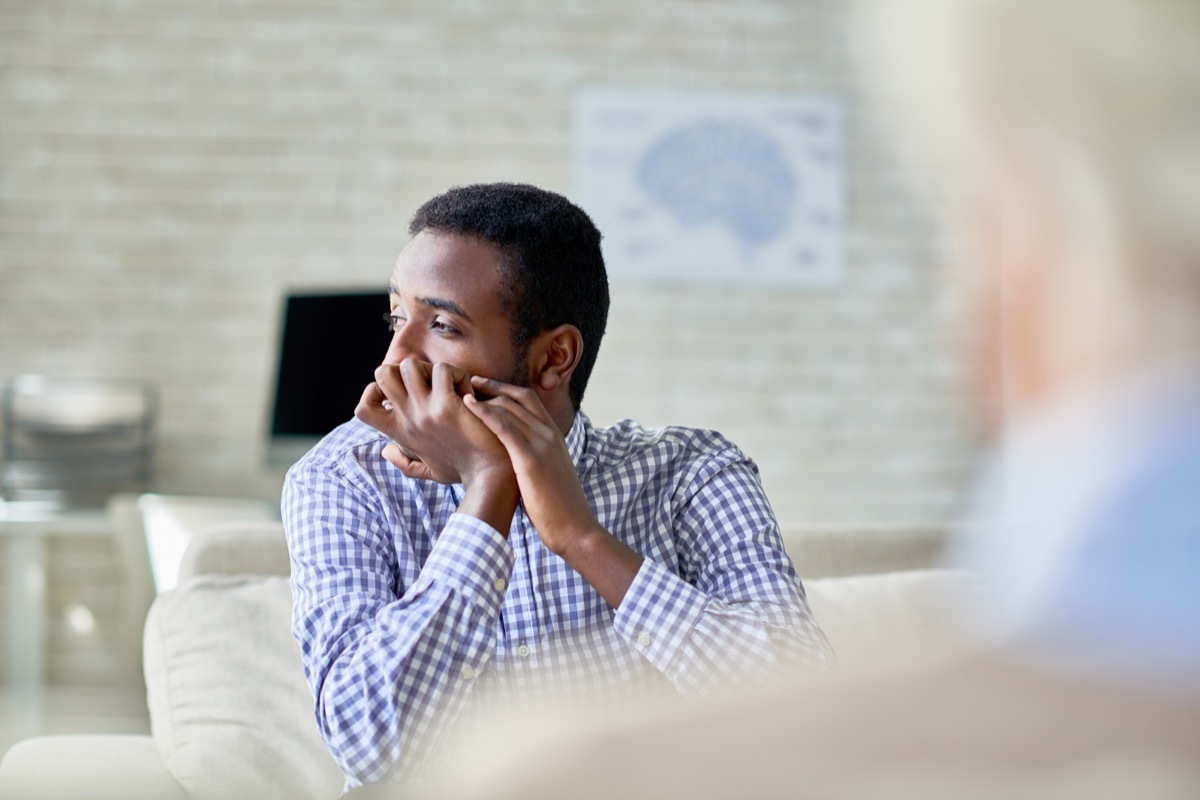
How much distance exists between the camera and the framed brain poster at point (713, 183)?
15.5 ft

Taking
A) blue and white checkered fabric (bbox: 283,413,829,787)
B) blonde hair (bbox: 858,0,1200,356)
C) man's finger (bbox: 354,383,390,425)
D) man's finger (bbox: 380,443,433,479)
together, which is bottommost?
blue and white checkered fabric (bbox: 283,413,829,787)

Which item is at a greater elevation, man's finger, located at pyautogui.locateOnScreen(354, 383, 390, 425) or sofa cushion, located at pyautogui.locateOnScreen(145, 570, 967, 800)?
man's finger, located at pyautogui.locateOnScreen(354, 383, 390, 425)

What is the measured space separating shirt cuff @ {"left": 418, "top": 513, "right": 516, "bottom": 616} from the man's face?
255 mm

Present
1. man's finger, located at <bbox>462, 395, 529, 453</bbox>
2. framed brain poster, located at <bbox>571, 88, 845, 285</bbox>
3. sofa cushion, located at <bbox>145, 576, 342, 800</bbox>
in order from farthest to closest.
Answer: framed brain poster, located at <bbox>571, 88, 845, 285</bbox>, sofa cushion, located at <bbox>145, 576, 342, 800</bbox>, man's finger, located at <bbox>462, 395, 529, 453</bbox>

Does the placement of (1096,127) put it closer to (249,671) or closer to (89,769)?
(89,769)

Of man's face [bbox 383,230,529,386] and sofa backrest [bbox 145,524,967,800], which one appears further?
sofa backrest [bbox 145,524,967,800]

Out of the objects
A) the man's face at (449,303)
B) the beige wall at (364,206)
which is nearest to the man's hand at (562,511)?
the man's face at (449,303)

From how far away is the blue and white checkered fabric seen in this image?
1273mm

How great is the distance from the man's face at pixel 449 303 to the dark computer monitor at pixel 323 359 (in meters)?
2.05

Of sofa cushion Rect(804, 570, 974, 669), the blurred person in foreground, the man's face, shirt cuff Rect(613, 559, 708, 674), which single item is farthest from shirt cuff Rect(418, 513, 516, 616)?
the blurred person in foreground

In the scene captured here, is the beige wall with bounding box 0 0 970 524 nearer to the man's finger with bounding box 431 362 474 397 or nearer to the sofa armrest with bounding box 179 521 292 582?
the sofa armrest with bounding box 179 521 292 582

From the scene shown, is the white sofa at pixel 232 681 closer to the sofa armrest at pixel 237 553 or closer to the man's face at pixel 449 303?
the sofa armrest at pixel 237 553

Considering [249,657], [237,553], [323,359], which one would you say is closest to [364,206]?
[323,359]

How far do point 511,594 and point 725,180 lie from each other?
138 inches
